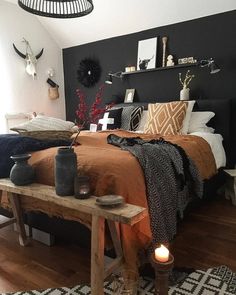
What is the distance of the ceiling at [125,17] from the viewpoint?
10.7 feet

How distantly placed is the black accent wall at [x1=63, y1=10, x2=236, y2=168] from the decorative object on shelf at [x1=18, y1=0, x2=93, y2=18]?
2.18 m

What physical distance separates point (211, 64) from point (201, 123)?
76 cm

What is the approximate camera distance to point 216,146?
9.19ft

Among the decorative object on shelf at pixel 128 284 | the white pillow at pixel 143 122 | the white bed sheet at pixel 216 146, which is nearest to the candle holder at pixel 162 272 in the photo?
the decorative object on shelf at pixel 128 284

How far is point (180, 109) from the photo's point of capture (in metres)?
3.02

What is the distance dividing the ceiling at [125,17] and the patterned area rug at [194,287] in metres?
2.92

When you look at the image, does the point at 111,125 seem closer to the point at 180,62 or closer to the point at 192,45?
the point at 180,62

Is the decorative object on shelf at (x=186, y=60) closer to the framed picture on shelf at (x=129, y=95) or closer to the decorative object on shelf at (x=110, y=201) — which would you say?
the framed picture on shelf at (x=129, y=95)

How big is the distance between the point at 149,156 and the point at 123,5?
275 centimetres

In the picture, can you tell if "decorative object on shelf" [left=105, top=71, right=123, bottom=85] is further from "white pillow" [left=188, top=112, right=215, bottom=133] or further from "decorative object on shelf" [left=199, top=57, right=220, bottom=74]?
"white pillow" [left=188, top=112, right=215, bottom=133]

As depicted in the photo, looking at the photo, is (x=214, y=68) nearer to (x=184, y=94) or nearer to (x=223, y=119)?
(x=184, y=94)

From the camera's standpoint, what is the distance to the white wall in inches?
160

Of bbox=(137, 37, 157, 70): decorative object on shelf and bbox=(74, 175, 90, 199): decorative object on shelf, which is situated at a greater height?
bbox=(137, 37, 157, 70): decorative object on shelf

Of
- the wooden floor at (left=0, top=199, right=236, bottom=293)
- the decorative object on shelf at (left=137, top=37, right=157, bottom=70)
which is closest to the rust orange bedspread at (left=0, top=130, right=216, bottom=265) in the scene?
the wooden floor at (left=0, top=199, right=236, bottom=293)
